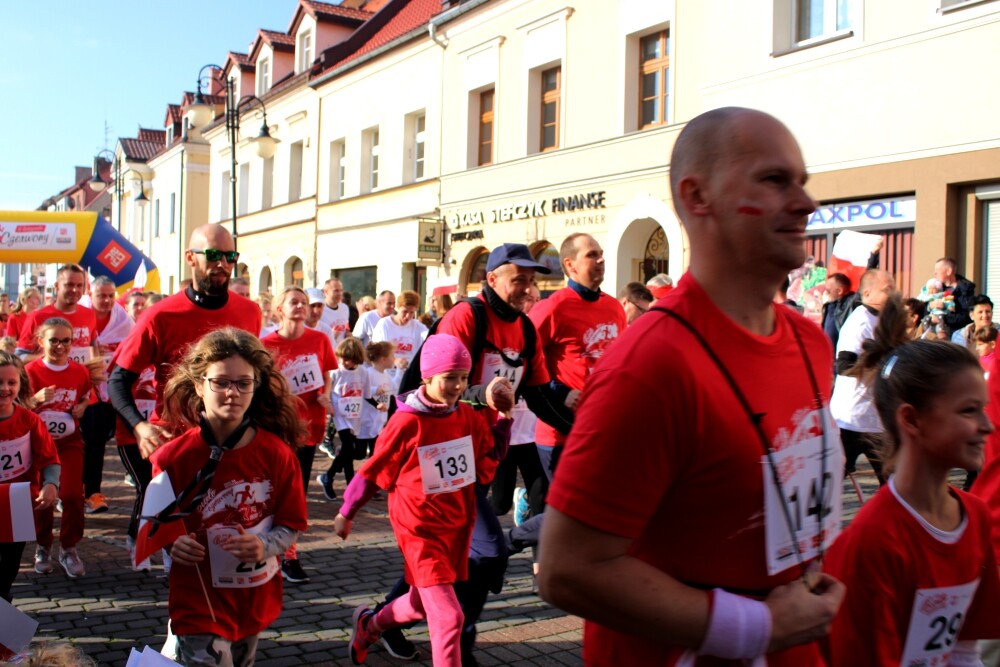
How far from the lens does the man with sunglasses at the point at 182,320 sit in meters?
5.17

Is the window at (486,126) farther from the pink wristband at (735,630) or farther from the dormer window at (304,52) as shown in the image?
the pink wristband at (735,630)

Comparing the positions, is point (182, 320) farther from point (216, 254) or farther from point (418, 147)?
point (418, 147)

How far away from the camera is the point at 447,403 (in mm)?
4605

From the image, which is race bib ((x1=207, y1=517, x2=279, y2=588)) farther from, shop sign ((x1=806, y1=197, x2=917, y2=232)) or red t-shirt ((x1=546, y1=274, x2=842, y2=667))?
shop sign ((x1=806, y1=197, x2=917, y2=232))

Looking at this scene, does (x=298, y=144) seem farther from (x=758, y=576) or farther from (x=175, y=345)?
(x=758, y=576)

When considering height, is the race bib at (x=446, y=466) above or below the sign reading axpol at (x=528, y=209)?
below

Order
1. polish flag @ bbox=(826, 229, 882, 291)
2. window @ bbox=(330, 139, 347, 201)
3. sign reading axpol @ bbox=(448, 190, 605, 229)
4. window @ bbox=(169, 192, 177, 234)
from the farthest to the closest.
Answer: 1. window @ bbox=(169, 192, 177, 234)
2. window @ bbox=(330, 139, 347, 201)
3. sign reading axpol @ bbox=(448, 190, 605, 229)
4. polish flag @ bbox=(826, 229, 882, 291)

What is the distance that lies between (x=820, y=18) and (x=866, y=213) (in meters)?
3.21

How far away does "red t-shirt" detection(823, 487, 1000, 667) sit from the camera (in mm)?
2410

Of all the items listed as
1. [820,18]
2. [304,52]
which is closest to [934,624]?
[820,18]

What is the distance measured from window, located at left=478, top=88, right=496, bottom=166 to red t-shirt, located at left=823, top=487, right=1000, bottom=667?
20.5 m

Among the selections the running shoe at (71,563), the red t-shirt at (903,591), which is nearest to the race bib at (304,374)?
the running shoe at (71,563)

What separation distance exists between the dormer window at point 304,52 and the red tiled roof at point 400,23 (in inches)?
112

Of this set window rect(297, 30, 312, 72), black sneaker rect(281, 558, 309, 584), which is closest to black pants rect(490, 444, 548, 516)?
black sneaker rect(281, 558, 309, 584)
